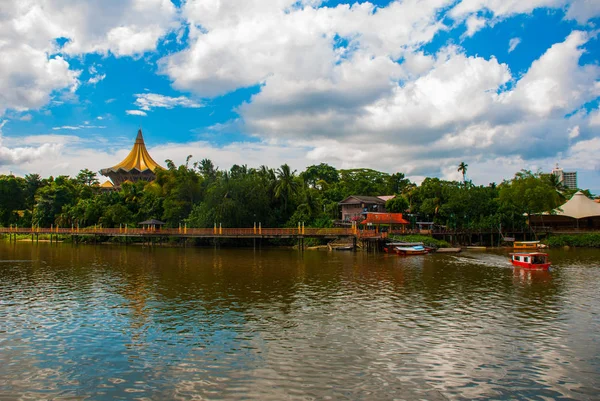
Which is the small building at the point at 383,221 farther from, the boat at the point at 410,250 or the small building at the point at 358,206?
the boat at the point at 410,250

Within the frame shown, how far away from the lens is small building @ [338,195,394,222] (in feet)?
222

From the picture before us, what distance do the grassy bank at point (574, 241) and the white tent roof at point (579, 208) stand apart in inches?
258

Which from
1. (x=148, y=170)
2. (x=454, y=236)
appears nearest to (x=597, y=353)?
(x=454, y=236)

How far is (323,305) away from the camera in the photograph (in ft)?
65.3

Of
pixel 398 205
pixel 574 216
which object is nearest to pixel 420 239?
pixel 398 205

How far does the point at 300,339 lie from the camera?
1448 centimetres

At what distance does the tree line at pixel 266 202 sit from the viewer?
62062 millimetres

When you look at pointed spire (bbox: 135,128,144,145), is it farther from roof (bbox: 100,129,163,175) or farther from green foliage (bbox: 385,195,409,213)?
green foliage (bbox: 385,195,409,213)

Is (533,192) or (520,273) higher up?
(533,192)

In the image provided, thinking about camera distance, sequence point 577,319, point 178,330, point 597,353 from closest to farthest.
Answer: point 597,353, point 178,330, point 577,319

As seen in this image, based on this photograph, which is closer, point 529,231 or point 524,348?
point 524,348

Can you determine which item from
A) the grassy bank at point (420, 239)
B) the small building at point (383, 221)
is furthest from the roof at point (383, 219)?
the grassy bank at point (420, 239)

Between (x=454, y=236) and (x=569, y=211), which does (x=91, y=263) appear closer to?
(x=454, y=236)

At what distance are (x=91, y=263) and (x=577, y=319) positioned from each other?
124ft
